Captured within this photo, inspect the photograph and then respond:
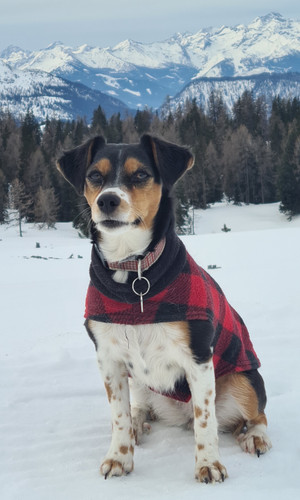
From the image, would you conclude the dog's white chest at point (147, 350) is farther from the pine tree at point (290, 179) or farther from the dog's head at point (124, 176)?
the pine tree at point (290, 179)

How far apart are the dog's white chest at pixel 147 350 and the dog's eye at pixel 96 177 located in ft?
3.41

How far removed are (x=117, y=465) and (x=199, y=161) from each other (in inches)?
2825

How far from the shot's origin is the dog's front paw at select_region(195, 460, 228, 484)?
3.42m

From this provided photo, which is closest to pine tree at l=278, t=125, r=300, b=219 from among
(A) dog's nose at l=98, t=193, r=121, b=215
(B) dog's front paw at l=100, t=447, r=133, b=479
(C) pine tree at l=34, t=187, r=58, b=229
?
(C) pine tree at l=34, t=187, r=58, b=229

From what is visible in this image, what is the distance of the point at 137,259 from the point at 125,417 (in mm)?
1188

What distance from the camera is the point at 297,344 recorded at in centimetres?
630

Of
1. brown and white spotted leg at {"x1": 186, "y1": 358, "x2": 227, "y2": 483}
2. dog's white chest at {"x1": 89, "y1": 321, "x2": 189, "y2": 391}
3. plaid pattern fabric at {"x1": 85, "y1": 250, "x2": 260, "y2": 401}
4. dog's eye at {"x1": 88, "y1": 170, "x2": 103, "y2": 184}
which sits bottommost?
brown and white spotted leg at {"x1": 186, "y1": 358, "x2": 227, "y2": 483}

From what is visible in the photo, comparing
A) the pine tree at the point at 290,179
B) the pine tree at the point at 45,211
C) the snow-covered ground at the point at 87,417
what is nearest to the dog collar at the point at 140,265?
the snow-covered ground at the point at 87,417

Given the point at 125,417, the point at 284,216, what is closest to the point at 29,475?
the point at 125,417

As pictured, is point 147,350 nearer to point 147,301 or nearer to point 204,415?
point 147,301

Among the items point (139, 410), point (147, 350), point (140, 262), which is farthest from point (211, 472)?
point (140, 262)

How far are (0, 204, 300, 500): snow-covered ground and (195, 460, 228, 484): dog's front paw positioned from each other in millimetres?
64

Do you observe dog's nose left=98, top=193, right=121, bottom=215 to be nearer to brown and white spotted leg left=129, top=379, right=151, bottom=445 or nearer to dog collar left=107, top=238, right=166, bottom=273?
dog collar left=107, top=238, right=166, bottom=273

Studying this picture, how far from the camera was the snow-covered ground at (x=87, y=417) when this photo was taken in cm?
338
